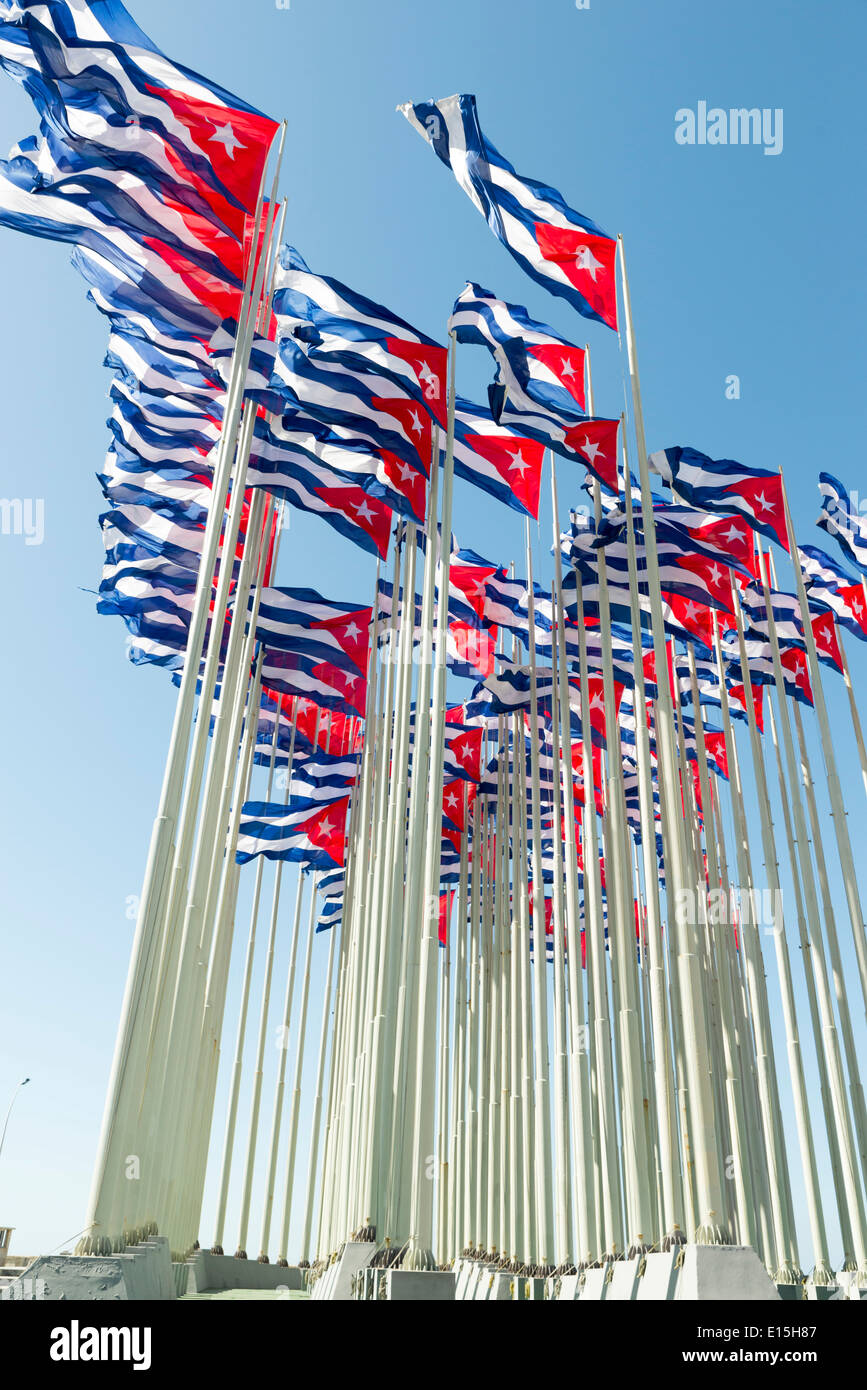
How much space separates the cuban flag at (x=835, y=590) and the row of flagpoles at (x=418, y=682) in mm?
58

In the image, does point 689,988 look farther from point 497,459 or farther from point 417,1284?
point 497,459

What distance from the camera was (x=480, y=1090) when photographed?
91.5 feet

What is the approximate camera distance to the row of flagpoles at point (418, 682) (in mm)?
13578

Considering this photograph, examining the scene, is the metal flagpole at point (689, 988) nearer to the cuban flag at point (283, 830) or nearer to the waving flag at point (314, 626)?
the waving flag at point (314, 626)

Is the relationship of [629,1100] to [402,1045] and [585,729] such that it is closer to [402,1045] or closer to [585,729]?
[402,1045]

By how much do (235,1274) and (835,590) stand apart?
20.9m

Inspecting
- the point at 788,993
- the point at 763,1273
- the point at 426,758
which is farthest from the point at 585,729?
the point at 763,1273

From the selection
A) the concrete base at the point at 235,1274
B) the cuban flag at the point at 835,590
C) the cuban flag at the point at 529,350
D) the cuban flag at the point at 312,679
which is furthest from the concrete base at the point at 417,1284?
the cuban flag at the point at 835,590

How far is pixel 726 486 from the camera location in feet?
Result: 66.1

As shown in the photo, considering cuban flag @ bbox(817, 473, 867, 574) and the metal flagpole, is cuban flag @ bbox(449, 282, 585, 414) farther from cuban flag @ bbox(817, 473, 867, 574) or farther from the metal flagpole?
cuban flag @ bbox(817, 473, 867, 574)

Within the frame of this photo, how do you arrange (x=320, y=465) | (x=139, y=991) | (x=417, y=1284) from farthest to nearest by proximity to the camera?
(x=320, y=465) → (x=417, y=1284) → (x=139, y=991)

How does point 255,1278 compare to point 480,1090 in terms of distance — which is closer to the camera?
point 255,1278

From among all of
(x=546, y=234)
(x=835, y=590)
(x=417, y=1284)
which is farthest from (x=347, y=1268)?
(x=835, y=590)
